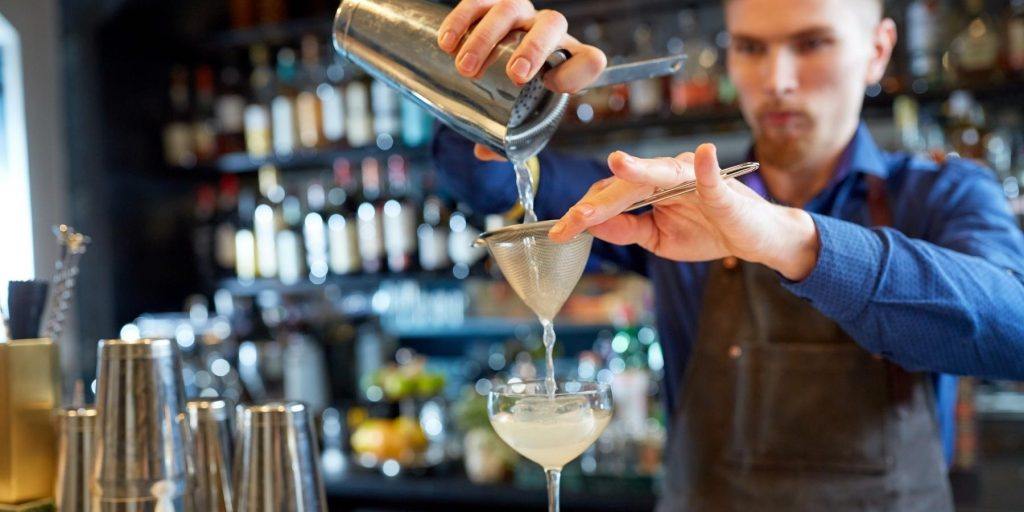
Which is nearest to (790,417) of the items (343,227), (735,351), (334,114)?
(735,351)

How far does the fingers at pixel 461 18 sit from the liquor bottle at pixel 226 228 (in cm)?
309

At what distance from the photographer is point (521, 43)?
107 cm

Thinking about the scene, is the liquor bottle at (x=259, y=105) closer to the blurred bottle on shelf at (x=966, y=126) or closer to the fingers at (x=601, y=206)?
the blurred bottle on shelf at (x=966, y=126)

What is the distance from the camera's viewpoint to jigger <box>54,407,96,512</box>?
108 cm

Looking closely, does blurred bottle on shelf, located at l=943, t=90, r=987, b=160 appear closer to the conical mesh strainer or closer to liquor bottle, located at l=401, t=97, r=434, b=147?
liquor bottle, located at l=401, t=97, r=434, b=147

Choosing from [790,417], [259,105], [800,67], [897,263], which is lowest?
[790,417]

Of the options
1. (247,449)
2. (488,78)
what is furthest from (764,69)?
(247,449)

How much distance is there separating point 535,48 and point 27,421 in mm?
753

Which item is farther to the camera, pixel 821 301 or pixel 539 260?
pixel 821 301

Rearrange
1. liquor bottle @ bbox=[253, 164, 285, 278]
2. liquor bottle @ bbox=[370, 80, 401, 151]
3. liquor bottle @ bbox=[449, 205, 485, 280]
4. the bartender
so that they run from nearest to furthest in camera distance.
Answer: the bartender
liquor bottle @ bbox=[449, 205, 485, 280]
liquor bottle @ bbox=[370, 80, 401, 151]
liquor bottle @ bbox=[253, 164, 285, 278]

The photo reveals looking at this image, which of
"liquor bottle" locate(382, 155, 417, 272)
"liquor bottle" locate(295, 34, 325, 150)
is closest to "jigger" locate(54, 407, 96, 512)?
"liquor bottle" locate(382, 155, 417, 272)

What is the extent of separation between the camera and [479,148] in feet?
4.29

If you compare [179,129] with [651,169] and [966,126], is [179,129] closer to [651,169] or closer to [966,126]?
[966,126]

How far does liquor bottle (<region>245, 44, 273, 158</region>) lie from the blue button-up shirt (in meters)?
2.32
